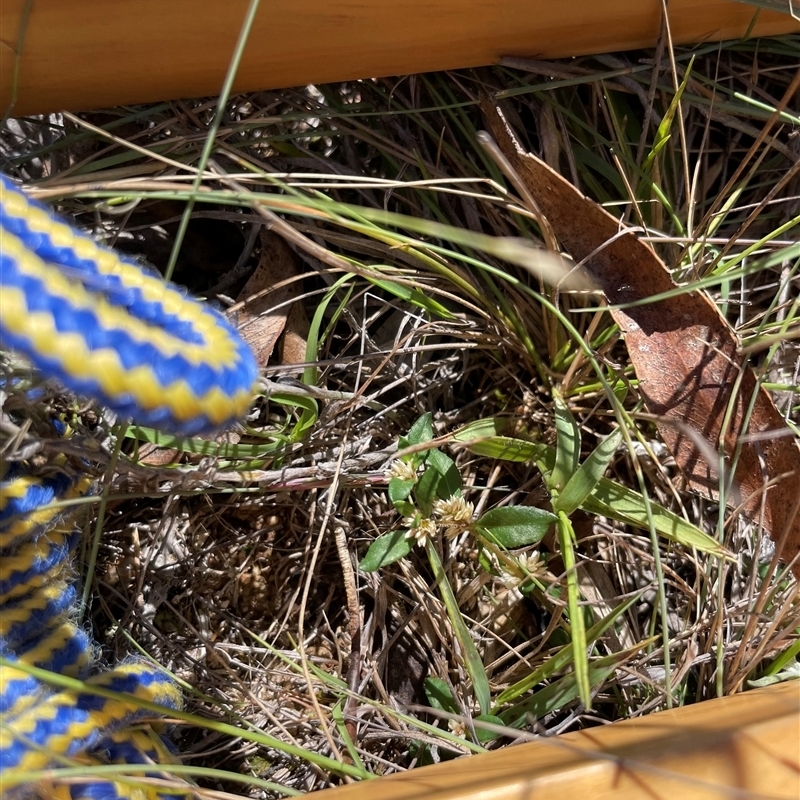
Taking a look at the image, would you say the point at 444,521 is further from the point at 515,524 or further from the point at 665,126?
the point at 665,126

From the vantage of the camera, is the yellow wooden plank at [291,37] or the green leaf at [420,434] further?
the green leaf at [420,434]

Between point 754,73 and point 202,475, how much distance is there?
87 cm

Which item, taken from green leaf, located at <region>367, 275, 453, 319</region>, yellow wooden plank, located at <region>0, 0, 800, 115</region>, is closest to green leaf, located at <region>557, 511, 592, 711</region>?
green leaf, located at <region>367, 275, 453, 319</region>

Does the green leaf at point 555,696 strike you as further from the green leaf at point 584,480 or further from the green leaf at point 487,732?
the green leaf at point 584,480

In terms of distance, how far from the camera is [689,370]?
2.78 feet

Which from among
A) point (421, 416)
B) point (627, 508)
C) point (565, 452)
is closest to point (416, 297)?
point (421, 416)

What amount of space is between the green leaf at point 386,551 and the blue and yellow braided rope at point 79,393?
0.26m

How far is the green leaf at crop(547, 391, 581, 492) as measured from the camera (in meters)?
0.84

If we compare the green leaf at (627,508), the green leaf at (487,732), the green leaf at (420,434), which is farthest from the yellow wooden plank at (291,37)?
the green leaf at (487,732)

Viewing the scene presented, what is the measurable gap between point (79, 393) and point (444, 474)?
0.43 metres

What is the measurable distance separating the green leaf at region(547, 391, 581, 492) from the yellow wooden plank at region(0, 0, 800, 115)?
44 cm

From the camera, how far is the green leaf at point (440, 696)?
88 cm

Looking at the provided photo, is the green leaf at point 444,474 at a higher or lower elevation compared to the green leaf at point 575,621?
higher

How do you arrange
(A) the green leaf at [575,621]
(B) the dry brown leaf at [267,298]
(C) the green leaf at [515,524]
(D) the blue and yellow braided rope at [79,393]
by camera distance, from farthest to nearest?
(B) the dry brown leaf at [267,298]
(C) the green leaf at [515,524]
(A) the green leaf at [575,621]
(D) the blue and yellow braided rope at [79,393]
